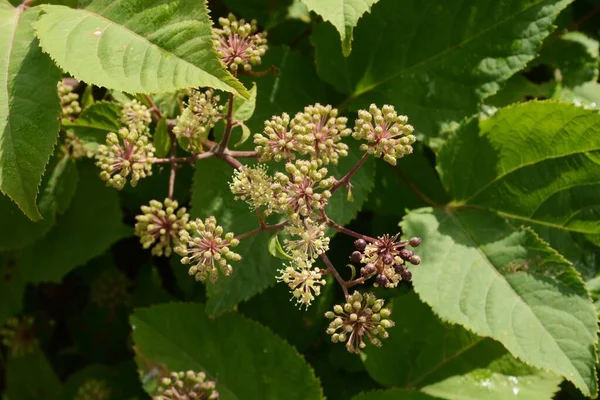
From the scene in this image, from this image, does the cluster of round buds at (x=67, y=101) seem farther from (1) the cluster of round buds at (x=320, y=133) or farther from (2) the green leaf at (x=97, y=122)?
(1) the cluster of round buds at (x=320, y=133)

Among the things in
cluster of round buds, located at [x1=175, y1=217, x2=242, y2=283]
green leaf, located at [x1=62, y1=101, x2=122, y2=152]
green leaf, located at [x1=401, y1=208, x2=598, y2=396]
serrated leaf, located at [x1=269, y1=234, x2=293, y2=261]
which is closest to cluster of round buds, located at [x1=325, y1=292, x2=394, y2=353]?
serrated leaf, located at [x1=269, y1=234, x2=293, y2=261]

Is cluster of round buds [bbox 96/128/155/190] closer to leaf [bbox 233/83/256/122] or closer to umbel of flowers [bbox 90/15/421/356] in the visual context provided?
umbel of flowers [bbox 90/15/421/356]

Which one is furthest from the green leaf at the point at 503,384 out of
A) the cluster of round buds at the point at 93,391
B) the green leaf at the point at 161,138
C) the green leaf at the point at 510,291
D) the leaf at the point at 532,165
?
the cluster of round buds at the point at 93,391

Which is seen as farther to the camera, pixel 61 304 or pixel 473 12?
pixel 61 304

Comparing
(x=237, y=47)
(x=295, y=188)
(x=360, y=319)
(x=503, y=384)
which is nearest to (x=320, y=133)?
(x=295, y=188)

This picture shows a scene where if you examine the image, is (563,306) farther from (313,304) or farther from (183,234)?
(183,234)

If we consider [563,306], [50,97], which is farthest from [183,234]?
[563,306]
